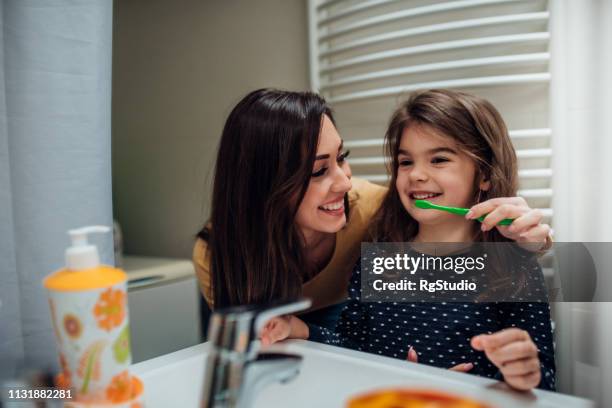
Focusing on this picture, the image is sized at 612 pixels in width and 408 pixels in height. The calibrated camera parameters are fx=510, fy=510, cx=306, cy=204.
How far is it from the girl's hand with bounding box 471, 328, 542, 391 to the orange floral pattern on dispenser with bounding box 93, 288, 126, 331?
36 centimetres

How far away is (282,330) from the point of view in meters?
0.76

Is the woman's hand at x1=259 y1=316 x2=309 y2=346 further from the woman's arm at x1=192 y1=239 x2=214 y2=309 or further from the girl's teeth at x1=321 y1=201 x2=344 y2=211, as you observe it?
the woman's arm at x1=192 y1=239 x2=214 y2=309

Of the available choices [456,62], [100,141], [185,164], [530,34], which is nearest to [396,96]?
[456,62]

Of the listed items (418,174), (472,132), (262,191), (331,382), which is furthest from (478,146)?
(331,382)

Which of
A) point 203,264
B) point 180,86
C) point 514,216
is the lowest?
point 203,264

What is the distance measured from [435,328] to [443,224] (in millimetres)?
187

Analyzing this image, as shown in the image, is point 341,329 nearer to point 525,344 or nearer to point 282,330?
point 282,330

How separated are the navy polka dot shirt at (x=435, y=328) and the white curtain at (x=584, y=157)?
0.14 metres

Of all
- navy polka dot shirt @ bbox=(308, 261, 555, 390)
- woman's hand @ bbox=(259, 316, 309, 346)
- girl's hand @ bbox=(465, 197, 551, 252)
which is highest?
girl's hand @ bbox=(465, 197, 551, 252)

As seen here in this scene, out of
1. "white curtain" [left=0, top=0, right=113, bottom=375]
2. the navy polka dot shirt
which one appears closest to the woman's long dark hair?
the navy polka dot shirt

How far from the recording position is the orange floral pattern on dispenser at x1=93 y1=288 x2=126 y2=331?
0.46 metres

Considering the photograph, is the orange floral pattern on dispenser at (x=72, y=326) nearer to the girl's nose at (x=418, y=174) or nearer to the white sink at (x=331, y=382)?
the white sink at (x=331, y=382)

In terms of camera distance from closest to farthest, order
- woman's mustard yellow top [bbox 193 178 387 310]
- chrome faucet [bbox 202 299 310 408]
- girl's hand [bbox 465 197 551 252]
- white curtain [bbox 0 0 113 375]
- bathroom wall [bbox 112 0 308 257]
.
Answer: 1. chrome faucet [bbox 202 299 310 408]
2. white curtain [bbox 0 0 113 375]
3. girl's hand [bbox 465 197 551 252]
4. woman's mustard yellow top [bbox 193 178 387 310]
5. bathroom wall [bbox 112 0 308 257]

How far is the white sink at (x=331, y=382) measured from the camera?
0.55 meters
